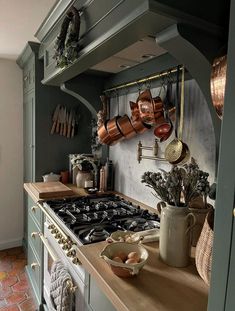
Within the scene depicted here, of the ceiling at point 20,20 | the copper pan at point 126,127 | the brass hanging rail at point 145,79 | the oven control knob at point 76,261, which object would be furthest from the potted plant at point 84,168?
the ceiling at point 20,20

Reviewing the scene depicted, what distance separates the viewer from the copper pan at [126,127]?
5.50ft

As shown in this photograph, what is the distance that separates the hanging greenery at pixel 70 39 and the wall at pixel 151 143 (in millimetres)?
582

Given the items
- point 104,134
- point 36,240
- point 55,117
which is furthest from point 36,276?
point 55,117

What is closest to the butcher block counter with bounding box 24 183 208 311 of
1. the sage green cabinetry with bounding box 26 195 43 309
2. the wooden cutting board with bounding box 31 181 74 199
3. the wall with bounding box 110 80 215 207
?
the wall with bounding box 110 80 215 207

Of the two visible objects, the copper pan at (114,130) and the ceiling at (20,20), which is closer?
the ceiling at (20,20)

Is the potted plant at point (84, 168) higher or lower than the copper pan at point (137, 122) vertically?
lower

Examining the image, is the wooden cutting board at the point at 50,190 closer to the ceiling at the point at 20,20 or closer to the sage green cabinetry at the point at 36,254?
the sage green cabinetry at the point at 36,254

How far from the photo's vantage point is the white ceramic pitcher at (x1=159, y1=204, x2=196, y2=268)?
0.88 meters

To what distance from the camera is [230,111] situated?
1.57 feet

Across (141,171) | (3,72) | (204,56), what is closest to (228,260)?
(204,56)

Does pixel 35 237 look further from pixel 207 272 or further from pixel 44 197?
pixel 207 272

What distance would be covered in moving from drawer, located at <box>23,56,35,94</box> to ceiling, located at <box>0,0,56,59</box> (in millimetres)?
181

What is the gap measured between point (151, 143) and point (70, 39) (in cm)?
81

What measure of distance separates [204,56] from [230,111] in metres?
0.54
